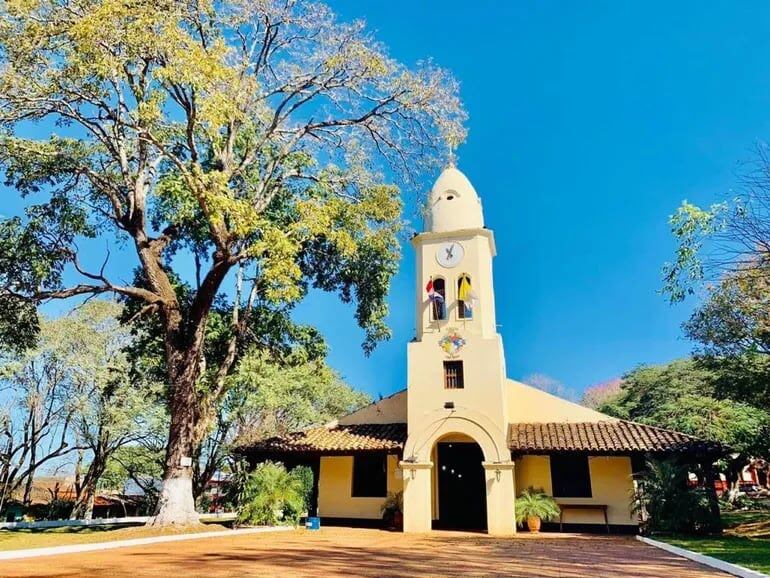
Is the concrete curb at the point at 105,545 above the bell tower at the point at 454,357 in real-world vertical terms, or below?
below

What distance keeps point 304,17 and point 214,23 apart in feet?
7.89

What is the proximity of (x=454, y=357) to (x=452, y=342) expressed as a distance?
0.50m

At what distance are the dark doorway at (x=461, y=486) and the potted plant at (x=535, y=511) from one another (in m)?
2.11

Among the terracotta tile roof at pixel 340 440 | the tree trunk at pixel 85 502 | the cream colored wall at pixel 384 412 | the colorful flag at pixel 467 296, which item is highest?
the colorful flag at pixel 467 296

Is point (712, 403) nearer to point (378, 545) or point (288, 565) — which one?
point (378, 545)

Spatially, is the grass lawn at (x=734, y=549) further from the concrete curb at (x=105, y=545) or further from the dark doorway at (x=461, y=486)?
the concrete curb at (x=105, y=545)

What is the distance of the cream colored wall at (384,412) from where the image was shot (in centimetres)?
2067

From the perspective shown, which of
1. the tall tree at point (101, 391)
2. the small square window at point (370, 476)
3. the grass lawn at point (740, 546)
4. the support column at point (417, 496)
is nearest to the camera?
the grass lawn at point (740, 546)

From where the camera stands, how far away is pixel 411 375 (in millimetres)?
18547

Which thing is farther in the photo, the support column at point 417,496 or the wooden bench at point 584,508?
the wooden bench at point 584,508

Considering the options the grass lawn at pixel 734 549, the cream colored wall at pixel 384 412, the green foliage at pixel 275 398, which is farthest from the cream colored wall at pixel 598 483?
the green foliage at pixel 275 398

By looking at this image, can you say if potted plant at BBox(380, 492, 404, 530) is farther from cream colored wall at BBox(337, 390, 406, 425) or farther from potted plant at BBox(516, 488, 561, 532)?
potted plant at BBox(516, 488, 561, 532)

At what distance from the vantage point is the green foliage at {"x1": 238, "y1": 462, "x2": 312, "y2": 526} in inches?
632

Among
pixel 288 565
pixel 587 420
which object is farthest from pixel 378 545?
pixel 587 420
